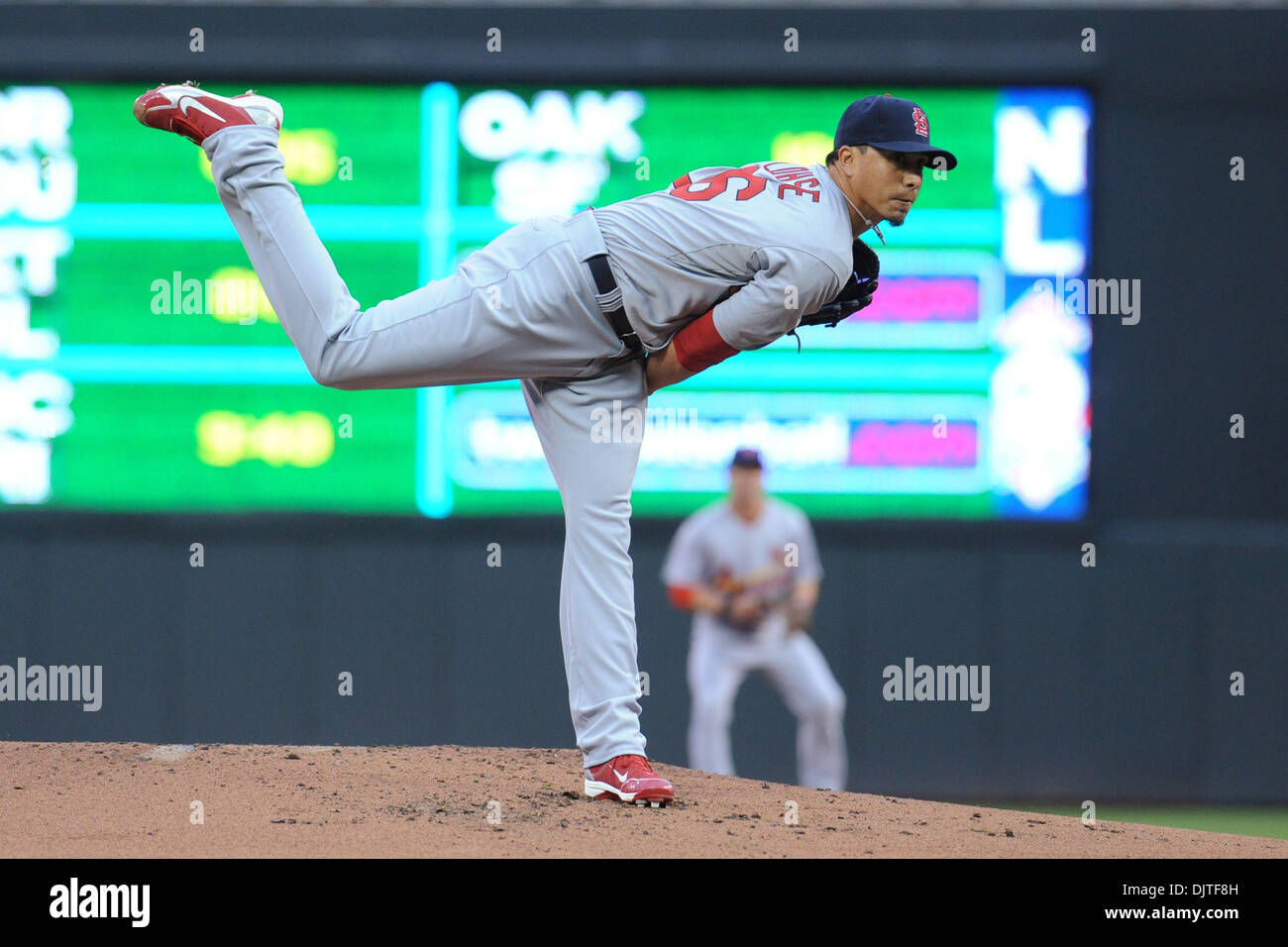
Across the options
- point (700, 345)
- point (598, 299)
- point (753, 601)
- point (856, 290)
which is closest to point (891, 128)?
point (856, 290)

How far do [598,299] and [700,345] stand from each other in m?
0.25

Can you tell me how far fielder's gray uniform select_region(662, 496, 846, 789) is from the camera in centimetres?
595

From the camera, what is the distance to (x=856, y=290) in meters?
3.41

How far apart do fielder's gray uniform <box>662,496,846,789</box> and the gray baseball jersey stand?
278cm

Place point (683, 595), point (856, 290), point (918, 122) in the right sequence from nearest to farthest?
1. point (918, 122)
2. point (856, 290)
3. point (683, 595)

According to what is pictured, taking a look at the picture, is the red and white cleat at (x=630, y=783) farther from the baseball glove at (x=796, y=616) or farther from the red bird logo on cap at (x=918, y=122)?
the baseball glove at (x=796, y=616)

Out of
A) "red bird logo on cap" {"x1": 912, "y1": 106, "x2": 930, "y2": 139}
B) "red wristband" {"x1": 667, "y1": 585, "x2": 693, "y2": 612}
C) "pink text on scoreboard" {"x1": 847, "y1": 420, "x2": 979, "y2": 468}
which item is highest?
"red bird logo on cap" {"x1": 912, "y1": 106, "x2": 930, "y2": 139}

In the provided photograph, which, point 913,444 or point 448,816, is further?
point 913,444

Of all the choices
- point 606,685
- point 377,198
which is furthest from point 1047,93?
point 606,685

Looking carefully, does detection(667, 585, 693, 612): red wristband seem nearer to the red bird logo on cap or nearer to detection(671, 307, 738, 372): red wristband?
detection(671, 307, 738, 372): red wristband

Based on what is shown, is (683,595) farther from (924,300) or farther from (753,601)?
(924,300)

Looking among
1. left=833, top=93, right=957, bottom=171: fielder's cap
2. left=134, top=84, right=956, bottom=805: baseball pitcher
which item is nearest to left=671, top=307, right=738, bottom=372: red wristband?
left=134, top=84, right=956, bottom=805: baseball pitcher

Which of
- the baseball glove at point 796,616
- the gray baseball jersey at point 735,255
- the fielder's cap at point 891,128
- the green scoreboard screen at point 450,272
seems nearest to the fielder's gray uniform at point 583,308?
the gray baseball jersey at point 735,255

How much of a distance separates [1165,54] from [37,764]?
5.50m
